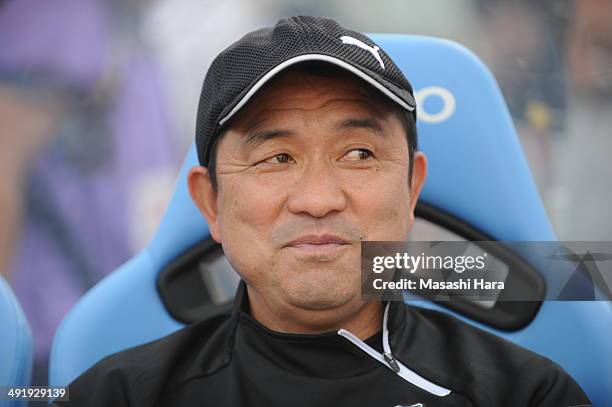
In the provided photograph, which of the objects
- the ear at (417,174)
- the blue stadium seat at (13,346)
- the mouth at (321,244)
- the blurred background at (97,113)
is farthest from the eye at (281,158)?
the blurred background at (97,113)

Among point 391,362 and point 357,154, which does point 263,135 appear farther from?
point 391,362

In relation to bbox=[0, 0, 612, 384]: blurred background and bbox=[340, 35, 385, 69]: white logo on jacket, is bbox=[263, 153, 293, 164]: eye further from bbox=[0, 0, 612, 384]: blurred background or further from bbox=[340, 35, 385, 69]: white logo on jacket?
bbox=[0, 0, 612, 384]: blurred background

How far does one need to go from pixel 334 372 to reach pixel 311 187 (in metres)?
0.24

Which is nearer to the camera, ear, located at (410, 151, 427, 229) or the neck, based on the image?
the neck

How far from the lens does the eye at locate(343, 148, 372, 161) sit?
3.33 feet

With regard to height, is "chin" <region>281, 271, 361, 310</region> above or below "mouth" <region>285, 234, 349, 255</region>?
below

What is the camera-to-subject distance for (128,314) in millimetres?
1285

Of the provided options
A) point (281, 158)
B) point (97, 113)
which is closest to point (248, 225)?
point (281, 158)

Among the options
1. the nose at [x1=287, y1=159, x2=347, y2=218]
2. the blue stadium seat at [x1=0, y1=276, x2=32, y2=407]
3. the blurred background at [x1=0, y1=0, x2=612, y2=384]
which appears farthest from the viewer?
the blurred background at [x1=0, y1=0, x2=612, y2=384]

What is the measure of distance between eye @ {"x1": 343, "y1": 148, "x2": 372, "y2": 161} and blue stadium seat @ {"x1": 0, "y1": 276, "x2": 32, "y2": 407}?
55cm

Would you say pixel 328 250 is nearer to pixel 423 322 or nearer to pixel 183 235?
pixel 423 322

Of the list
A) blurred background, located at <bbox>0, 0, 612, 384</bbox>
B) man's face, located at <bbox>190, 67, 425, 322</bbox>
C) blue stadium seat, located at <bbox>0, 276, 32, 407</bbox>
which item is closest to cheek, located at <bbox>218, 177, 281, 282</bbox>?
man's face, located at <bbox>190, 67, 425, 322</bbox>

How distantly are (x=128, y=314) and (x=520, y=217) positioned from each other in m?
0.63

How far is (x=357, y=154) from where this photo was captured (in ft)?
3.35
